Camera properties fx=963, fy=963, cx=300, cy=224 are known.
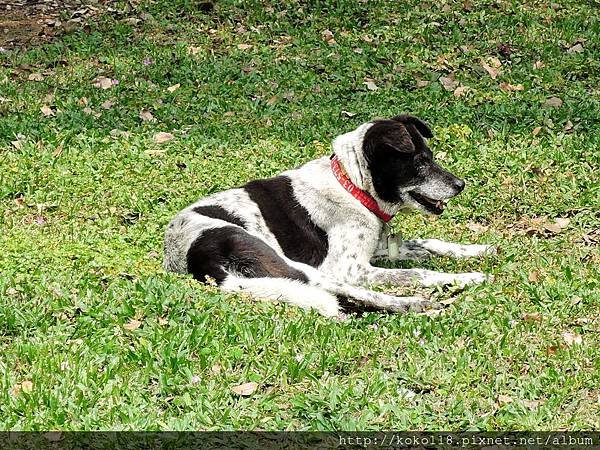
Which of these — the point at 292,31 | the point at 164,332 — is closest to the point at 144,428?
the point at 164,332

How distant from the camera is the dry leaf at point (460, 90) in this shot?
1189 centimetres

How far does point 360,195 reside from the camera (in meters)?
7.70

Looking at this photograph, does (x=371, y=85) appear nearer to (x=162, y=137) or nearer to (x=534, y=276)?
(x=162, y=137)

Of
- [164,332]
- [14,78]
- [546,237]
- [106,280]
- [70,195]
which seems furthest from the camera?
[14,78]

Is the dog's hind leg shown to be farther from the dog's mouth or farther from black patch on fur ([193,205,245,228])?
the dog's mouth

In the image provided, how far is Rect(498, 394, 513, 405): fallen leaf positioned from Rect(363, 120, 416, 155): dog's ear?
2742 mm

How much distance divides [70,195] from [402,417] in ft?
16.9

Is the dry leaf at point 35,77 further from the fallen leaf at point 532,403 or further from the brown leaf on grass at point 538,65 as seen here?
the fallen leaf at point 532,403

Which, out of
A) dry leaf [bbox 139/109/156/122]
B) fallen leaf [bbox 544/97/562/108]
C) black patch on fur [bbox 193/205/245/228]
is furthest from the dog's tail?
fallen leaf [bbox 544/97/562/108]

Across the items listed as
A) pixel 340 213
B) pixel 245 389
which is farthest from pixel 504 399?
pixel 340 213

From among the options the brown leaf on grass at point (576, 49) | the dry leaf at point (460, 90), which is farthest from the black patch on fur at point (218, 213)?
the brown leaf on grass at point (576, 49)

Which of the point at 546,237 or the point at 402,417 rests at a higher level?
the point at 402,417

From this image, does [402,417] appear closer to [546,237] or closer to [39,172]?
[546,237]

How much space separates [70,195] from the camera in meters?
9.20
